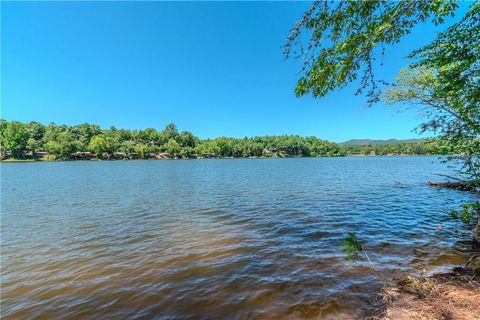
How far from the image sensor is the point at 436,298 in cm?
502

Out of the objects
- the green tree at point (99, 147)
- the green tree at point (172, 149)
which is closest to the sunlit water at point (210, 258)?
the green tree at point (99, 147)

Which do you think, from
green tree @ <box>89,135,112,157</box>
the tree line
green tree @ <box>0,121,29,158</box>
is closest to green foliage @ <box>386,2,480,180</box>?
the tree line

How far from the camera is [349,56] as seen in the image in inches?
204

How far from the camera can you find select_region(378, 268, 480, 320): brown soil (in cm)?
443

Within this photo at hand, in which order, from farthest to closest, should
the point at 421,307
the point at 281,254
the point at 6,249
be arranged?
1. the point at 6,249
2. the point at 281,254
3. the point at 421,307

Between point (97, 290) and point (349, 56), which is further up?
point (349, 56)

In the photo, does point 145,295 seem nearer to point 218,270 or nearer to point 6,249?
point 218,270

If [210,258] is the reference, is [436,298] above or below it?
above

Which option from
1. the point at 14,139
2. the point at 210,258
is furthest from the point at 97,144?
the point at 210,258

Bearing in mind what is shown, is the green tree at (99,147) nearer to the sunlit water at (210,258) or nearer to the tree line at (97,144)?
the tree line at (97,144)

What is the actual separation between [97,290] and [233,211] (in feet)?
33.7

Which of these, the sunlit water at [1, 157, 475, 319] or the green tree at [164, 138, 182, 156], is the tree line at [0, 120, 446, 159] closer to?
the green tree at [164, 138, 182, 156]

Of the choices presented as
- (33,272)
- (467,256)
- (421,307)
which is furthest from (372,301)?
(33,272)

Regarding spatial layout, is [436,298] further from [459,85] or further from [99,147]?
[99,147]
